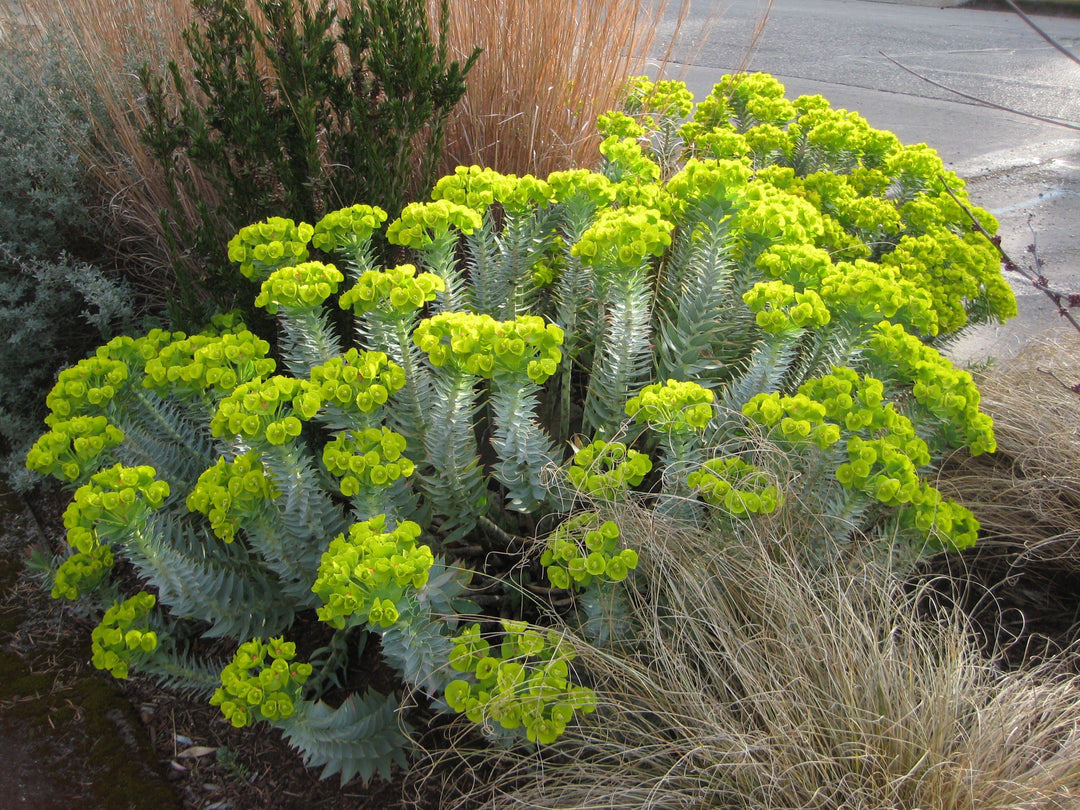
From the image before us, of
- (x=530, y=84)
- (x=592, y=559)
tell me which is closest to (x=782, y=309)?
(x=592, y=559)

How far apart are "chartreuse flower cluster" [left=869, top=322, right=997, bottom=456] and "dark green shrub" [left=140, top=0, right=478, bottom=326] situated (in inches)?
64.9

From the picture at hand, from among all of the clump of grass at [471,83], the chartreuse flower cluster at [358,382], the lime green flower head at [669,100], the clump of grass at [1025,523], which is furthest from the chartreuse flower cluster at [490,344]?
the lime green flower head at [669,100]

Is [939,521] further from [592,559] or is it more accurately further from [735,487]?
[592,559]

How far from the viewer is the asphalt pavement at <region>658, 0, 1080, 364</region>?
4.23 m

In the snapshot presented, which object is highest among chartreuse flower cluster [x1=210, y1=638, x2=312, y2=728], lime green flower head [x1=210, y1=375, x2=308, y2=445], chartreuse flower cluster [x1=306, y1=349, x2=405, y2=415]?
chartreuse flower cluster [x1=306, y1=349, x2=405, y2=415]

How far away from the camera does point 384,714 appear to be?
1.82 m

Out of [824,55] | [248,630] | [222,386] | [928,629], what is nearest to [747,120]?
[928,629]

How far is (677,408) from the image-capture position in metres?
1.88

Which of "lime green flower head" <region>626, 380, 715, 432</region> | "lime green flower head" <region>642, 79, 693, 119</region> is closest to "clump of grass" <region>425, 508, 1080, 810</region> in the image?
"lime green flower head" <region>626, 380, 715, 432</region>

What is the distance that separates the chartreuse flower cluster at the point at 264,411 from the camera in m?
1.72

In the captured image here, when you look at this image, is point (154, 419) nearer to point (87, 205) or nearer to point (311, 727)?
point (311, 727)

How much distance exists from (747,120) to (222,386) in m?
2.92

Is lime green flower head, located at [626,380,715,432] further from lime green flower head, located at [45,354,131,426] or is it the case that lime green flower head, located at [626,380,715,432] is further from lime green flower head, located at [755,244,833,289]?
lime green flower head, located at [45,354,131,426]

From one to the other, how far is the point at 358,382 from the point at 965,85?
8.75 metres
